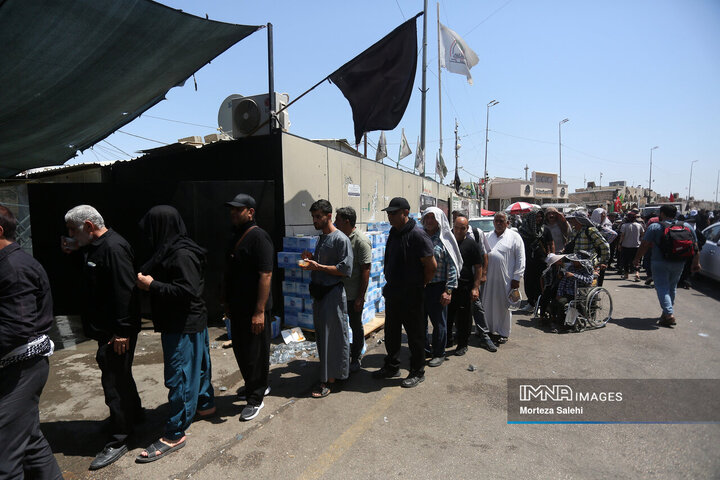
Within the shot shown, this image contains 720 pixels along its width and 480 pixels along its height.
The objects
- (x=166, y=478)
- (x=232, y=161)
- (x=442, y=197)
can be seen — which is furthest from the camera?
(x=442, y=197)

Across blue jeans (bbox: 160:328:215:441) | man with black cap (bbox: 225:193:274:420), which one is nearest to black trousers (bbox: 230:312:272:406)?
man with black cap (bbox: 225:193:274:420)

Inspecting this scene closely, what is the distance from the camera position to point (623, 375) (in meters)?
4.16

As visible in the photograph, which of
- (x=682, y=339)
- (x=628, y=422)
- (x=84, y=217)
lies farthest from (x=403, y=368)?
(x=682, y=339)

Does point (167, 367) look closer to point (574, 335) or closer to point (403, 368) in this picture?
point (403, 368)

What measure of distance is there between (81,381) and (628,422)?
5586 mm

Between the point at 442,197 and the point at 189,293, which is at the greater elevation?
the point at 442,197

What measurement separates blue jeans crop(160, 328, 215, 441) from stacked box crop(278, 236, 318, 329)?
2637 mm

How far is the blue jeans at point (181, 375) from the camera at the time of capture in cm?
288

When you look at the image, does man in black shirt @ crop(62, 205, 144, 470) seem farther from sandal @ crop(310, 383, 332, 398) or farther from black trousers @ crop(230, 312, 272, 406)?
sandal @ crop(310, 383, 332, 398)

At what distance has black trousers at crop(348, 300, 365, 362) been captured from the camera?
4223mm

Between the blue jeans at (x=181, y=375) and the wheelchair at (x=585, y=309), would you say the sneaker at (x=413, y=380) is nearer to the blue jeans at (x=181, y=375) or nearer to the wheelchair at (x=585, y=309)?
the blue jeans at (x=181, y=375)

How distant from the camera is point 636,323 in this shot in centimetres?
619

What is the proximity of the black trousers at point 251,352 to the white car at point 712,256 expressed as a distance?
10.9m

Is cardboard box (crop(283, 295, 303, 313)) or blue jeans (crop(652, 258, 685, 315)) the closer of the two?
cardboard box (crop(283, 295, 303, 313))
